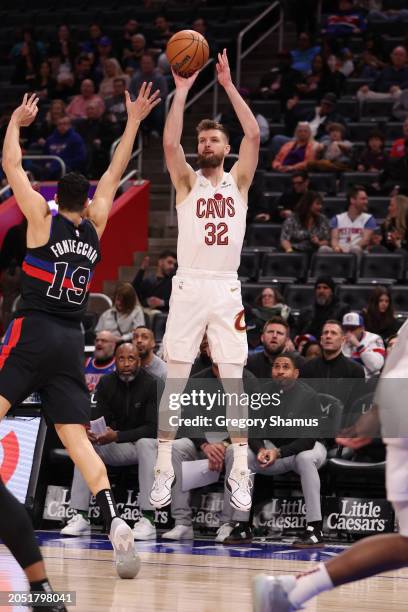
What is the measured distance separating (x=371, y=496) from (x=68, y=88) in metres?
11.4

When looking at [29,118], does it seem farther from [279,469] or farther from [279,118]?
[279,118]

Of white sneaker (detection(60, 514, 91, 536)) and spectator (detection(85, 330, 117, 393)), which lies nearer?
white sneaker (detection(60, 514, 91, 536))

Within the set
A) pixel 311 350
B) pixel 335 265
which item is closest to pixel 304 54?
pixel 335 265

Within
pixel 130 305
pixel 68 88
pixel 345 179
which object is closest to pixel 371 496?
pixel 130 305

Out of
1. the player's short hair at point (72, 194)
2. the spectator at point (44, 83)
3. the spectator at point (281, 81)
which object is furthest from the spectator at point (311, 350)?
the spectator at point (44, 83)

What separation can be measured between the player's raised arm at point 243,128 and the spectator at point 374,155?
23.5 ft

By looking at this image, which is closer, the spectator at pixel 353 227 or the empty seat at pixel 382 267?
the empty seat at pixel 382 267

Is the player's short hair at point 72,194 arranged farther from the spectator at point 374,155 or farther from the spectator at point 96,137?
the spectator at point 96,137

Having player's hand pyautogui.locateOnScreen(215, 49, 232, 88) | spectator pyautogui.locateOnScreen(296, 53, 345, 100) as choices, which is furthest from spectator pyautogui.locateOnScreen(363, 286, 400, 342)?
spectator pyautogui.locateOnScreen(296, 53, 345, 100)

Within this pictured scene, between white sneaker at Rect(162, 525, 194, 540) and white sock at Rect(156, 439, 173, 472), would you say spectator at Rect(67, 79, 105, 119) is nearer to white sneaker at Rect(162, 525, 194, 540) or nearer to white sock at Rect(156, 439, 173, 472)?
Result: white sneaker at Rect(162, 525, 194, 540)

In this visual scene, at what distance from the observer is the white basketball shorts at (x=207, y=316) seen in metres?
8.46

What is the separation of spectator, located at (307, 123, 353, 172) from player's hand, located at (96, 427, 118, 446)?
6.52 metres

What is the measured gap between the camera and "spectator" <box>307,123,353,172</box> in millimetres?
15781

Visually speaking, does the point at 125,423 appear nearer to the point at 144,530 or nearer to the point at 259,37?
the point at 144,530
